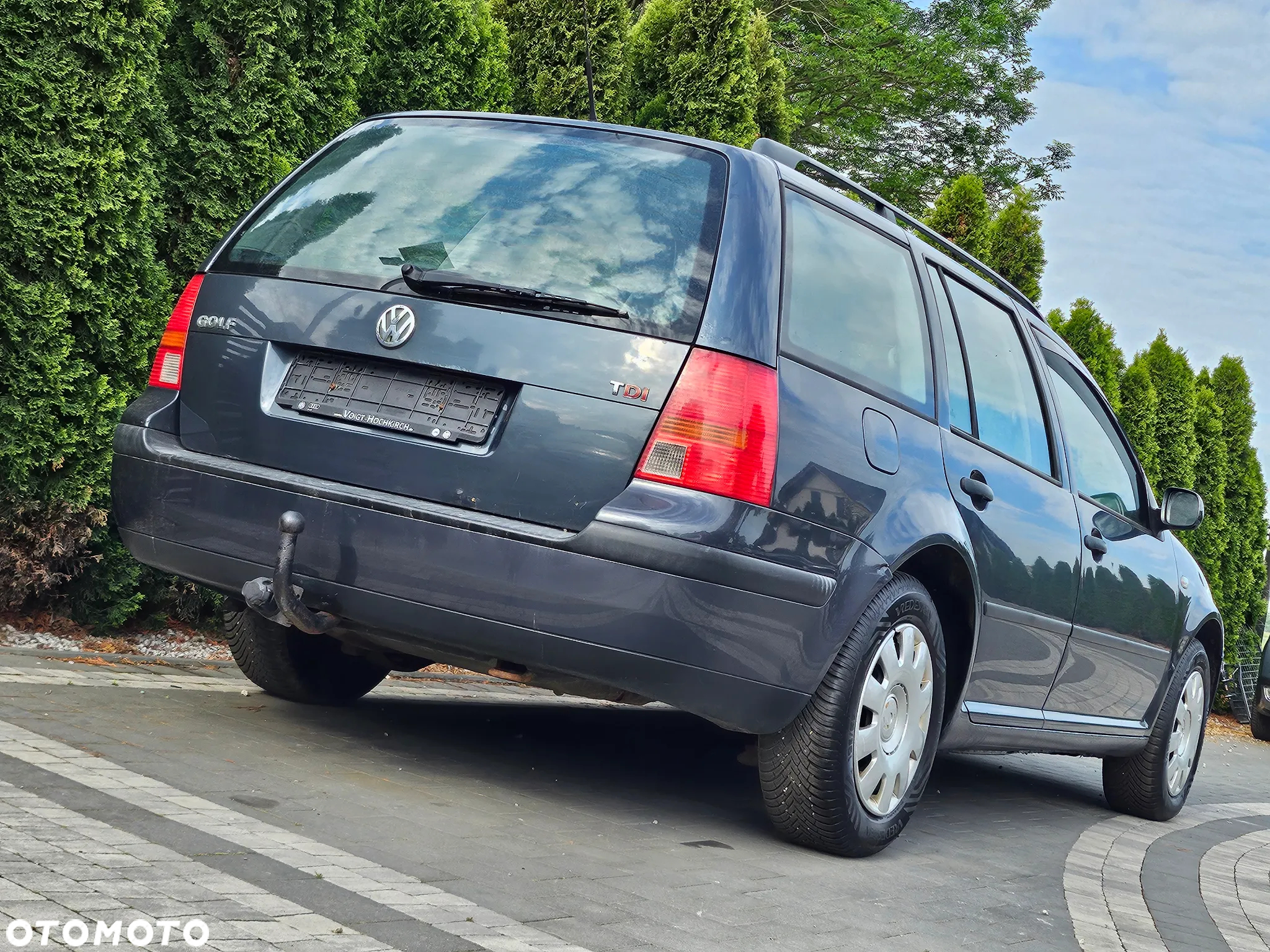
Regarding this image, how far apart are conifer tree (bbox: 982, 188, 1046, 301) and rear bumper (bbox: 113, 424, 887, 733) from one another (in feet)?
36.4

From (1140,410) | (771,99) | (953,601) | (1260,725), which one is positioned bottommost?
(1260,725)

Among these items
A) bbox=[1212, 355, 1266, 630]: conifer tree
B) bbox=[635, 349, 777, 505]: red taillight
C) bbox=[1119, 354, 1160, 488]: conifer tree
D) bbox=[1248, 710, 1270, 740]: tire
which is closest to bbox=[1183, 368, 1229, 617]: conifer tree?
bbox=[1212, 355, 1266, 630]: conifer tree

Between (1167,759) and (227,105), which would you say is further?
(227,105)

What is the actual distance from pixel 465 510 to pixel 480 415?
265 millimetres

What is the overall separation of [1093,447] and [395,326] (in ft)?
11.1

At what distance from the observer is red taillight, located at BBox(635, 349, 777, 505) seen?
3.76 meters

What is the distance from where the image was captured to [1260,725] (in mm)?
16359

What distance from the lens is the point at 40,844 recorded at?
123 inches

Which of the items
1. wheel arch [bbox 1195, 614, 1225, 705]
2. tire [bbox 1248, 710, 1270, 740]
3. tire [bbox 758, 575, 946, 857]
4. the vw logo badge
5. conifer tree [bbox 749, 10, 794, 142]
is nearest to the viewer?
the vw logo badge

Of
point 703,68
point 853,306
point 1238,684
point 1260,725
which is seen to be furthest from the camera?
point 1238,684

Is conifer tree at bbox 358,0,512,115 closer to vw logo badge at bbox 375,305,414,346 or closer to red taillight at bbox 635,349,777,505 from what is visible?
vw logo badge at bbox 375,305,414,346

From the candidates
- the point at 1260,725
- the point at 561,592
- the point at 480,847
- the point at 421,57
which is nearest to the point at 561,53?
the point at 421,57

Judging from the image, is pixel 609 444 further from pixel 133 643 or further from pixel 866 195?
pixel 133 643

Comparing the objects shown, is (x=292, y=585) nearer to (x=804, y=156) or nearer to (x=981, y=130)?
(x=804, y=156)
